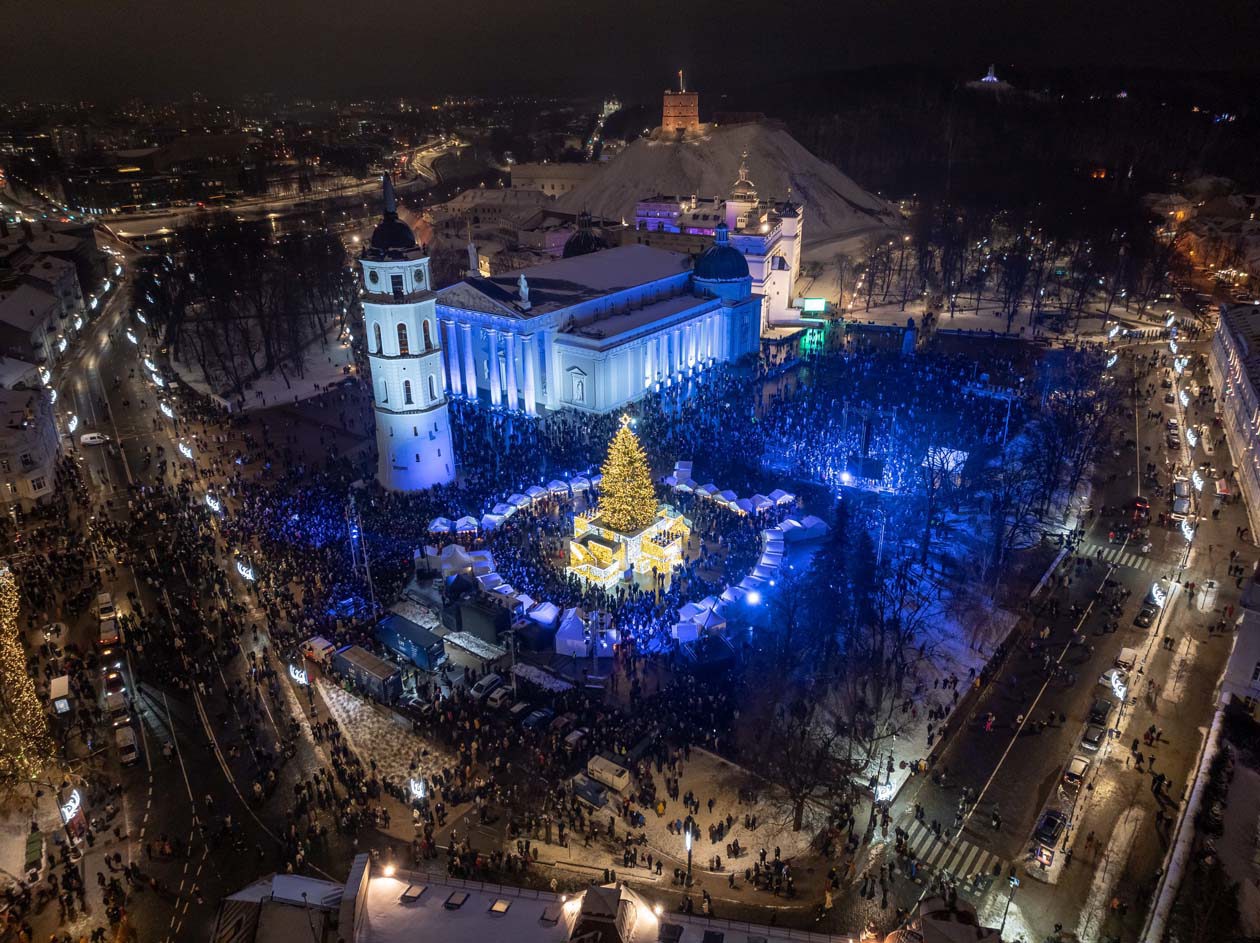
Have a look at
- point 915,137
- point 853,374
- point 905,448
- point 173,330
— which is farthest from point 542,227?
point 915,137

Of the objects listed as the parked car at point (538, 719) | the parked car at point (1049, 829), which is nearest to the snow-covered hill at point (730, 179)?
the parked car at point (538, 719)

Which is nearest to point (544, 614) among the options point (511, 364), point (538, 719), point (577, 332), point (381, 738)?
point (538, 719)

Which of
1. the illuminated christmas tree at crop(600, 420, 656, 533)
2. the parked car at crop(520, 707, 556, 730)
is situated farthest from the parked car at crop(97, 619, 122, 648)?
the illuminated christmas tree at crop(600, 420, 656, 533)

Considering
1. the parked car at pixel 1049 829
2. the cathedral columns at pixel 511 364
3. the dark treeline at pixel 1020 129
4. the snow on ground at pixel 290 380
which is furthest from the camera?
the dark treeline at pixel 1020 129

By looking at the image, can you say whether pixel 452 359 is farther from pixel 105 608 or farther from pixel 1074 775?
pixel 1074 775

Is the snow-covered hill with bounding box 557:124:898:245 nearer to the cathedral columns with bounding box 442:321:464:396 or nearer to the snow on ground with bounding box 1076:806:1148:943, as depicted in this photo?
the cathedral columns with bounding box 442:321:464:396

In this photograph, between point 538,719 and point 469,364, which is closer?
point 538,719

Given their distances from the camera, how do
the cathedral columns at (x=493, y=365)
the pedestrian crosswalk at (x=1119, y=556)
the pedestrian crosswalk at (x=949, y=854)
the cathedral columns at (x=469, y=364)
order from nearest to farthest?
the pedestrian crosswalk at (x=949, y=854) < the pedestrian crosswalk at (x=1119, y=556) < the cathedral columns at (x=493, y=365) < the cathedral columns at (x=469, y=364)

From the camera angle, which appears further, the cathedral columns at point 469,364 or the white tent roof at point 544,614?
the cathedral columns at point 469,364

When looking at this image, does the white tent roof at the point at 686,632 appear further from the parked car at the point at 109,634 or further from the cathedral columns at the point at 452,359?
the cathedral columns at the point at 452,359
